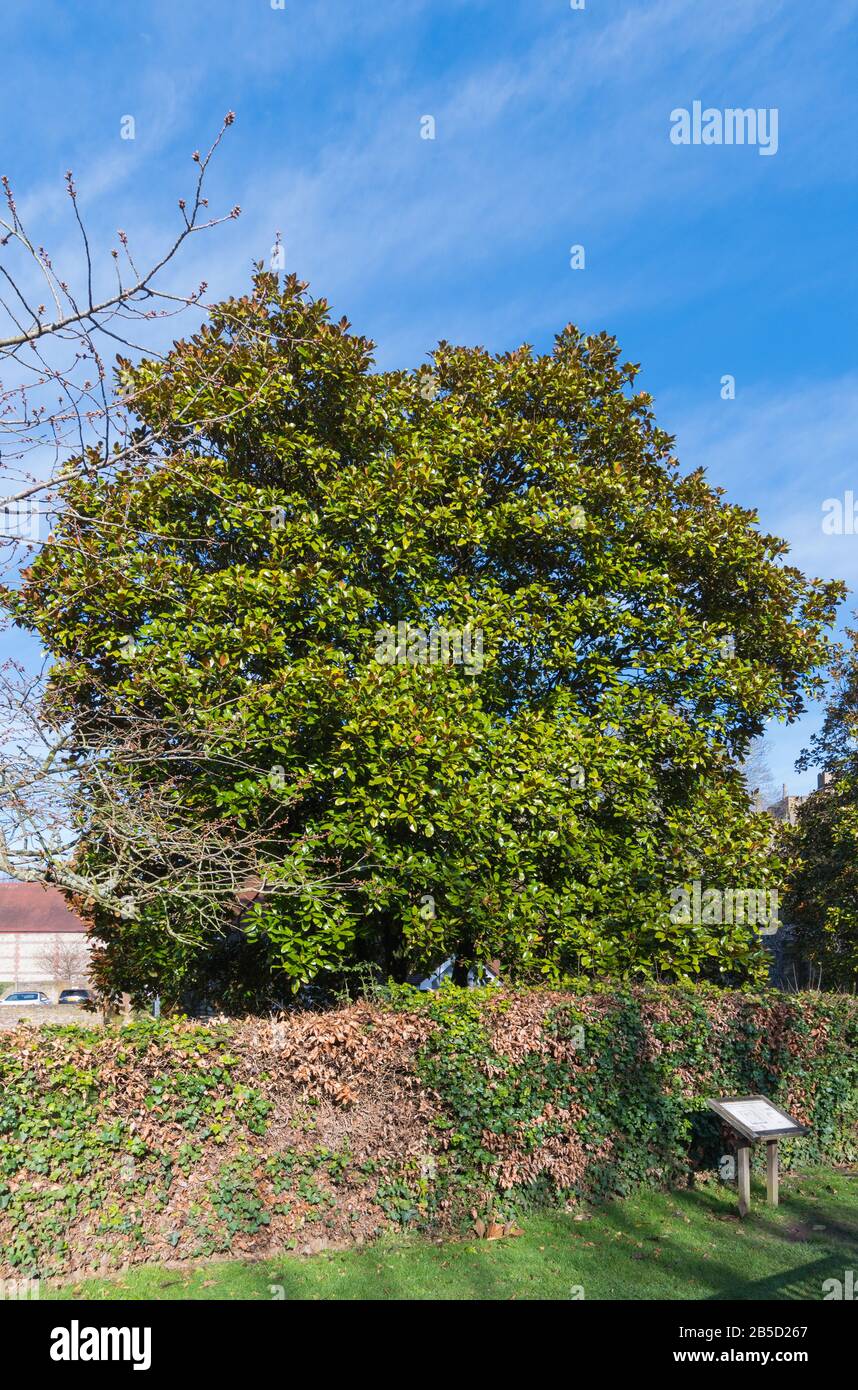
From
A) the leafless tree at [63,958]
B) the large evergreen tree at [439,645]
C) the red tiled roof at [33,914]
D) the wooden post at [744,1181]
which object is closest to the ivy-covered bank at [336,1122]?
the wooden post at [744,1181]

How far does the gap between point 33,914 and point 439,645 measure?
63663mm

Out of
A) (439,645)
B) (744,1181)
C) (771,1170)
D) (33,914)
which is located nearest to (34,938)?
(33,914)

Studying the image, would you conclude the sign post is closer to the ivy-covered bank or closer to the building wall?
the ivy-covered bank

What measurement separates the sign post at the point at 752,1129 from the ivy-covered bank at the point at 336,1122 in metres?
0.50

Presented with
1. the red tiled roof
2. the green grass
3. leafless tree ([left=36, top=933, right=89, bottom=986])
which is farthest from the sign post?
the red tiled roof

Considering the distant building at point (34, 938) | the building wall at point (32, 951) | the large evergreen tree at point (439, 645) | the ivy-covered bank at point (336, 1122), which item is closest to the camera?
the ivy-covered bank at point (336, 1122)

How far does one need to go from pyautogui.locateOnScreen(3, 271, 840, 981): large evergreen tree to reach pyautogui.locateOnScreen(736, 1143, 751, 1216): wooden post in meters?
2.34

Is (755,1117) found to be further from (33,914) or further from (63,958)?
(33,914)

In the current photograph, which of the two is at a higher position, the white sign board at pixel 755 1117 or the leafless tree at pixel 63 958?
the white sign board at pixel 755 1117

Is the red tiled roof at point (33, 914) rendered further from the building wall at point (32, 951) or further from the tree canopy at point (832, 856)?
the tree canopy at point (832, 856)

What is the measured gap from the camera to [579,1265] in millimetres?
6844

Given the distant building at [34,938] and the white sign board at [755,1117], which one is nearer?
the white sign board at [755,1117]

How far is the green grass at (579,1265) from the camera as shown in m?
6.33
